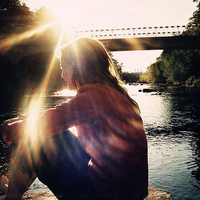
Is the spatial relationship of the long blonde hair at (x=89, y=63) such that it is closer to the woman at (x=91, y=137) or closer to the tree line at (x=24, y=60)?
the woman at (x=91, y=137)

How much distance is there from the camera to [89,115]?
5.94 ft

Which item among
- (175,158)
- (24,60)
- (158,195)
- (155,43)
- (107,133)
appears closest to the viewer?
(107,133)

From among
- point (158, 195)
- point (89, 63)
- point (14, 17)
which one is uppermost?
point (14, 17)

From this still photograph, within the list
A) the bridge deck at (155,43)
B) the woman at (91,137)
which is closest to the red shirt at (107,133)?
the woman at (91,137)

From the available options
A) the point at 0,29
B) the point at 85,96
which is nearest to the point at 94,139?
the point at 85,96

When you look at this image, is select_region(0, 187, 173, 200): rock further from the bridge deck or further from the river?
the bridge deck

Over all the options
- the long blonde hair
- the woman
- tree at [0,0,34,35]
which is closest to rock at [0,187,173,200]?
the woman

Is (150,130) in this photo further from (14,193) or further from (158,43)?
(158,43)

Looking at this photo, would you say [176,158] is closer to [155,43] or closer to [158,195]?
[158,195]

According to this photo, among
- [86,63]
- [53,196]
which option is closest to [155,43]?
[53,196]

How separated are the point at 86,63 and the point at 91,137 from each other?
1.70 ft

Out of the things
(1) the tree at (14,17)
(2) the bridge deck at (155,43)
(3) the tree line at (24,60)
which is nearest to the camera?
(2) the bridge deck at (155,43)

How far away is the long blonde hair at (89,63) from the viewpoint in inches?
77.1

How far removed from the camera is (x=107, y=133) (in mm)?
1887
